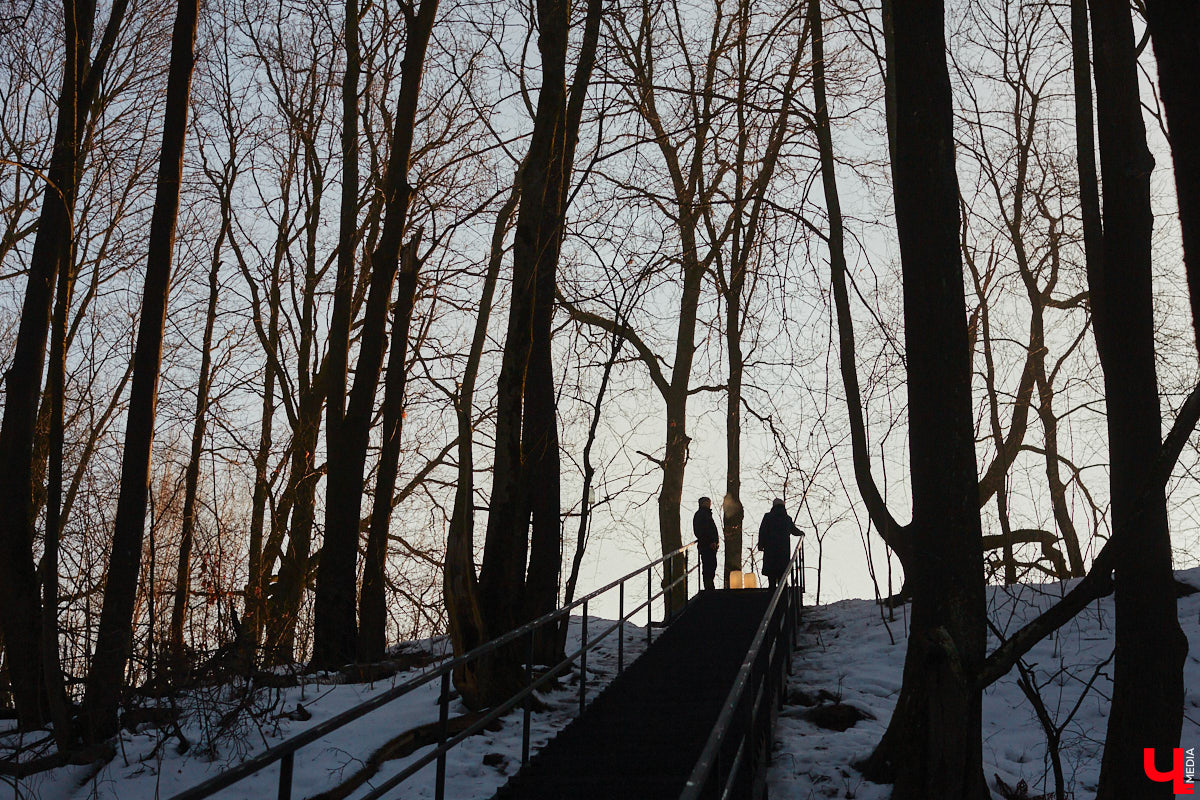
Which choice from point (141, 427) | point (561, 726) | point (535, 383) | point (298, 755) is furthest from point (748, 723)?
point (141, 427)

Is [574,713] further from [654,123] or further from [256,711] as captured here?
[654,123]

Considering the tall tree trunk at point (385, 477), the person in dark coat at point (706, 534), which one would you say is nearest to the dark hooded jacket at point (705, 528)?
the person in dark coat at point (706, 534)

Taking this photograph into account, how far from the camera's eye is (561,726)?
7988 millimetres

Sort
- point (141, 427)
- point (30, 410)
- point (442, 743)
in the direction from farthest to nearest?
point (30, 410)
point (141, 427)
point (442, 743)

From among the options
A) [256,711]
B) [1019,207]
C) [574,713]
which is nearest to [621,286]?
[574,713]

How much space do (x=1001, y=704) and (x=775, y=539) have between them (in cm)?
667

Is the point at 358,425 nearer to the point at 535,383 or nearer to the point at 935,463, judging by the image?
the point at 535,383

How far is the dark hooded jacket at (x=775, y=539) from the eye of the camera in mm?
14859

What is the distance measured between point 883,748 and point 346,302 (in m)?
9.36

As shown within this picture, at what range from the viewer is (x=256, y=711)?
794 centimetres

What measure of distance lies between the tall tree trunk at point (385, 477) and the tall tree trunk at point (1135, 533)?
7673 mm

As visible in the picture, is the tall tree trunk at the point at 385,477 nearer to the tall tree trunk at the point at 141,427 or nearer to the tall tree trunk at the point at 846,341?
the tall tree trunk at the point at 141,427

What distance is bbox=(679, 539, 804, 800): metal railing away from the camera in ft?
12.1

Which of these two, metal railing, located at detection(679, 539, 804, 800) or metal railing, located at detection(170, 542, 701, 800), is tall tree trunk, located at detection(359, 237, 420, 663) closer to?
metal railing, located at detection(170, 542, 701, 800)
